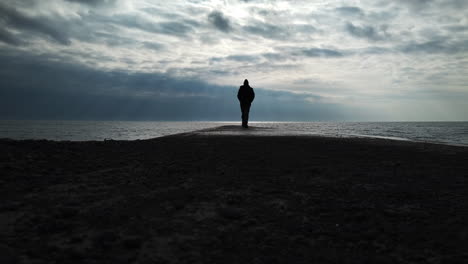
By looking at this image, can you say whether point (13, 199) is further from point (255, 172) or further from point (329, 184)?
point (329, 184)

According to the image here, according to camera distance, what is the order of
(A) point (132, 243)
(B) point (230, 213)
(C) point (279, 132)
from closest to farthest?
(A) point (132, 243) → (B) point (230, 213) → (C) point (279, 132)

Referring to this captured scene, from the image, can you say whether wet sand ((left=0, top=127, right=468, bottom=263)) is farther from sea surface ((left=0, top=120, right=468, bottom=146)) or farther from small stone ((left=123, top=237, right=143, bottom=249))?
sea surface ((left=0, top=120, right=468, bottom=146))

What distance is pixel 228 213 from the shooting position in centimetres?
520

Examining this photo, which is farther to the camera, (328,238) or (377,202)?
(377,202)

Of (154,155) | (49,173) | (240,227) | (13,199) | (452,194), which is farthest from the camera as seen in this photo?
(154,155)

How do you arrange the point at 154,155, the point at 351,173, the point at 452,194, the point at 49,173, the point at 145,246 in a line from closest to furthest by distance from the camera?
the point at 145,246 < the point at 452,194 < the point at 49,173 < the point at 351,173 < the point at 154,155

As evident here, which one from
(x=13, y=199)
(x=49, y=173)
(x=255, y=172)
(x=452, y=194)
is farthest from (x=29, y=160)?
(x=452, y=194)

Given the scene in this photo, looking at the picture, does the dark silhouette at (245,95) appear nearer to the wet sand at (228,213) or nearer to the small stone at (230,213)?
the wet sand at (228,213)

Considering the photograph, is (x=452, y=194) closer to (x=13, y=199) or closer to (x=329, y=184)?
(x=329, y=184)

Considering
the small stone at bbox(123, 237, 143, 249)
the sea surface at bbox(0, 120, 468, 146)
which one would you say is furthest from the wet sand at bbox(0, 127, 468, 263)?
the sea surface at bbox(0, 120, 468, 146)

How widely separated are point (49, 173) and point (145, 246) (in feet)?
19.2

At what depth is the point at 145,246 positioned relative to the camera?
3.90 meters

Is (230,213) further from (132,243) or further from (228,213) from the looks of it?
(132,243)

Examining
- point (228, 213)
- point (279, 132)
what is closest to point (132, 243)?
point (228, 213)
